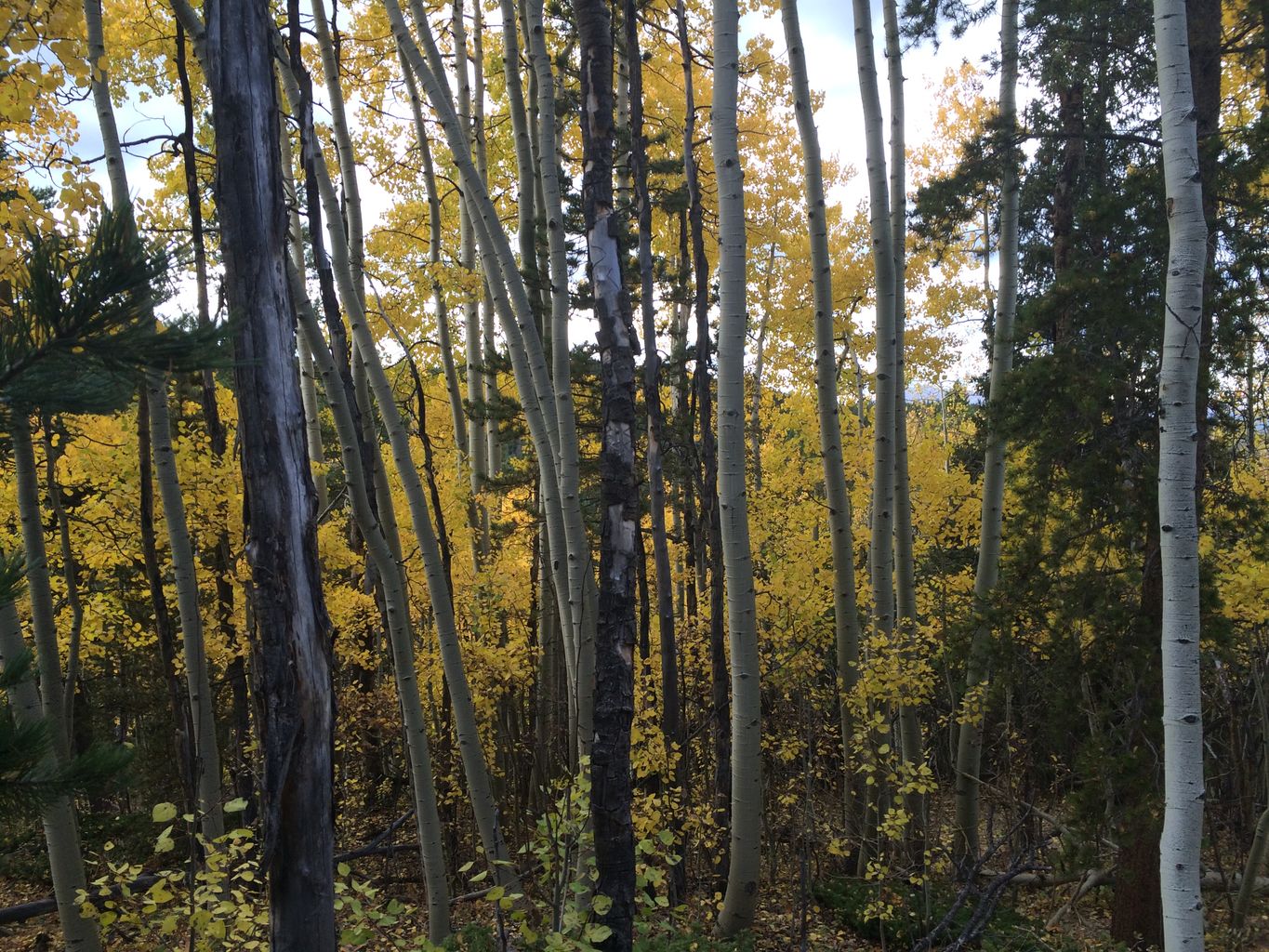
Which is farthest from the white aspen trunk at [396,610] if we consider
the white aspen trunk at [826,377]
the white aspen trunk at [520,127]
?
the white aspen trunk at [826,377]

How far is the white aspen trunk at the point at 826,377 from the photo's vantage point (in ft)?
20.7

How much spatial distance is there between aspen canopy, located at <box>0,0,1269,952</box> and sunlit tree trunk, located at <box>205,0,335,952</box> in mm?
15

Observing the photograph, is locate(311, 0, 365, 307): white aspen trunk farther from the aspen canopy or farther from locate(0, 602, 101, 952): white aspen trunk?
locate(0, 602, 101, 952): white aspen trunk

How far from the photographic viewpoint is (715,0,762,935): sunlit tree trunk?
4.64 metres

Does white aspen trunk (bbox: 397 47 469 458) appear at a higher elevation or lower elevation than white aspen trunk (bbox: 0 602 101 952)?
higher

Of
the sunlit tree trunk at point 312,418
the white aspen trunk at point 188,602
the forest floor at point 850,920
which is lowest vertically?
the forest floor at point 850,920

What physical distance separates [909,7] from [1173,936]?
6735 mm

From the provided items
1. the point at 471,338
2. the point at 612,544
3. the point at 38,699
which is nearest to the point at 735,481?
the point at 612,544

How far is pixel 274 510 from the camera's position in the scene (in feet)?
7.67

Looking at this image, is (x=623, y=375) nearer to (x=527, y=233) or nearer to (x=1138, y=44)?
(x=527, y=233)

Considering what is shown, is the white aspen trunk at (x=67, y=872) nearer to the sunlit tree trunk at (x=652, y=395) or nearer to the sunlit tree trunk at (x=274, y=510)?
the sunlit tree trunk at (x=274, y=510)

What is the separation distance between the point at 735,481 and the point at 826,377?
234 cm

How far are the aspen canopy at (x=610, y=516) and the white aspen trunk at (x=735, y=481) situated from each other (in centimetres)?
3

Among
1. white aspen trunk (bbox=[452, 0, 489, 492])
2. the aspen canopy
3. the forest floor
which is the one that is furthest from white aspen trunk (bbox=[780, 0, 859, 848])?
white aspen trunk (bbox=[452, 0, 489, 492])
